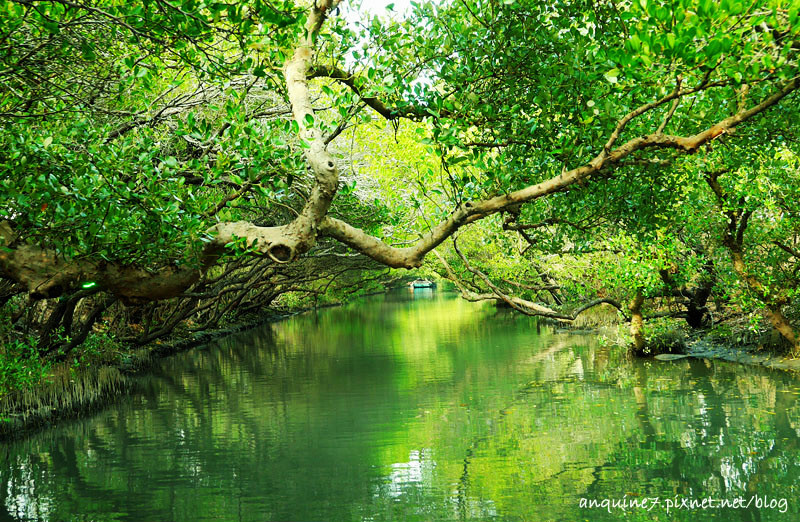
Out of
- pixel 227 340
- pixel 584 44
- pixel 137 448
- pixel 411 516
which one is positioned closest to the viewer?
pixel 584 44

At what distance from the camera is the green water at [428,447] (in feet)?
27.5

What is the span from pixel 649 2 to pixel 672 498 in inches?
233

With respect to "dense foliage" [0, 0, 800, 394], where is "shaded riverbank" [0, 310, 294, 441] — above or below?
below

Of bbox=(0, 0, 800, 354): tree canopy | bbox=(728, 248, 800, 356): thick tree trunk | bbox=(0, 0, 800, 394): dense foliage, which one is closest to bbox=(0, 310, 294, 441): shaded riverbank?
bbox=(0, 0, 800, 394): dense foliage

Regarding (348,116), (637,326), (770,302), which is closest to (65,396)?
(348,116)

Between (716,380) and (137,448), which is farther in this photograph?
(716,380)

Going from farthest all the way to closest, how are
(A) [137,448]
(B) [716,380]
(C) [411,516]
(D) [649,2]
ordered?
(B) [716,380]
(A) [137,448]
(C) [411,516]
(D) [649,2]

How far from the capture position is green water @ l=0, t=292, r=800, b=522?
8383 millimetres

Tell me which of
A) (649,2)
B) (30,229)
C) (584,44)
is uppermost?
(584,44)

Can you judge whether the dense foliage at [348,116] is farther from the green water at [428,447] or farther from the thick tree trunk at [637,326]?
the thick tree trunk at [637,326]

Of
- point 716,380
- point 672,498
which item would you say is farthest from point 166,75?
point 716,380

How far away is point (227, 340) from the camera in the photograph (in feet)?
103

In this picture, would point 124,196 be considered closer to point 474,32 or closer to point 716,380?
point 474,32

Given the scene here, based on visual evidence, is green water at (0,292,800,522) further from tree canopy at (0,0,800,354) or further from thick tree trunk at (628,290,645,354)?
tree canopy at (0,0,800,354)
